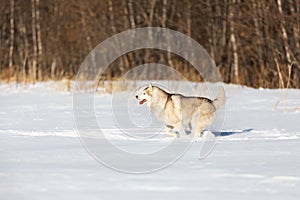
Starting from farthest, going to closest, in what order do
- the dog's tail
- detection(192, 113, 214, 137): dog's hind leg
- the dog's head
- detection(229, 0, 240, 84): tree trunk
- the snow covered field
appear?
1. detection(229, 0, 240, 84): tree trunk
2. the dog's head
3. the dog's tail
4. detection(192, 113, 214, 137): dog's hind leg
5. the snow covered field

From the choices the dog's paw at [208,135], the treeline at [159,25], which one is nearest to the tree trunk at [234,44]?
the treeline at [159,25]

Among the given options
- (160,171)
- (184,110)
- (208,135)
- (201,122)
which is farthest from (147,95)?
(160,171)

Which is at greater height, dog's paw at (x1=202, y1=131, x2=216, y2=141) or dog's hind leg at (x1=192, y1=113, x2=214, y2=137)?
dog's hind leg at (x1=192, y1=113, x2=214, y2=137)

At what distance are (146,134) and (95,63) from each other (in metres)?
15.2

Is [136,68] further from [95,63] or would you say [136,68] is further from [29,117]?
[29,117]

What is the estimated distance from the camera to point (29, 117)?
908 cm

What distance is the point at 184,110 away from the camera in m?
6.90

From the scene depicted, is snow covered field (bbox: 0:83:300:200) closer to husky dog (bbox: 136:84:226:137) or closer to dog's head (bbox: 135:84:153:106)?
husky dog (bbox: 136:84:226:137)

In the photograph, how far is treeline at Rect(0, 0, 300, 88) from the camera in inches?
614

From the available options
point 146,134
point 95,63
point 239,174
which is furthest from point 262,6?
point 239,174

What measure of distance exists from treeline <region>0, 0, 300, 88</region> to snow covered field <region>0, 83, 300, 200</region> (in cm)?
559

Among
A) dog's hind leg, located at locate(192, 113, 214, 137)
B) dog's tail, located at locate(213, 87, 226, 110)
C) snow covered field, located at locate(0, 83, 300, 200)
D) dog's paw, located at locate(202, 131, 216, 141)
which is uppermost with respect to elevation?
dog's tail, located at locate(213, 87, 226, 110)

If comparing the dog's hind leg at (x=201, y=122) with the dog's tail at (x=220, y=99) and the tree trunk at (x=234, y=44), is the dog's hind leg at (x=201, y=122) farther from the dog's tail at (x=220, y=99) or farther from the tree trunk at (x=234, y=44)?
the tree trunk at (x=234, y=44)

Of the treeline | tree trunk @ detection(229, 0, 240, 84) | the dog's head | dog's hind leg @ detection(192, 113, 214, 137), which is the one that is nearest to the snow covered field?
dog's hind leg @ detection(192, 113, 214, 137)
